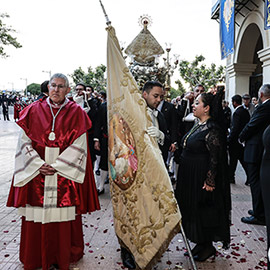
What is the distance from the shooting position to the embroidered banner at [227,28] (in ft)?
39.3

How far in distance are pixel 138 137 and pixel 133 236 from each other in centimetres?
100

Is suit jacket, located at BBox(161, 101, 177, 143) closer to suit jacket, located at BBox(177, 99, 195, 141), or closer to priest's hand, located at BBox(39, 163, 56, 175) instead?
suit jacket, located at BBox(177, 99, 195, 141)

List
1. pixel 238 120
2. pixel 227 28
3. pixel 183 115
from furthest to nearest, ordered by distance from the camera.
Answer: pixel 227 28
pixel 183 115
pixel 238 120

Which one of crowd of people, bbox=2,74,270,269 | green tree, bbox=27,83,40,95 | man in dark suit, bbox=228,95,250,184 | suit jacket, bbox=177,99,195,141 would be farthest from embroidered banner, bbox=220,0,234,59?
green tree, bbox=27,83,40,95

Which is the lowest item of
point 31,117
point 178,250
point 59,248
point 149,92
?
point 178,250

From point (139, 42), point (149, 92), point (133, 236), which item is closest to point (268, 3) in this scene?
point (139, 42)

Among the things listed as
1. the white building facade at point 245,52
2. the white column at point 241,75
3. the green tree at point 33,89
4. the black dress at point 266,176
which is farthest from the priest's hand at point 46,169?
the green tree at point 33,89

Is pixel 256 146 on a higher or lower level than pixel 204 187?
higher

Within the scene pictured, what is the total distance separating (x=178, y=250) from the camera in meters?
4.02

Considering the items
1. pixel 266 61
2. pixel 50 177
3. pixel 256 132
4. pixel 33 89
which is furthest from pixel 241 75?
pixel 33 89

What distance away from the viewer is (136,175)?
306 centimetres

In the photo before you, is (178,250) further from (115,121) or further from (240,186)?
(240,186)

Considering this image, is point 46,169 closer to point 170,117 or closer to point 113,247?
point 113,247

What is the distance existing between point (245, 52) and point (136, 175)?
43.1ft
